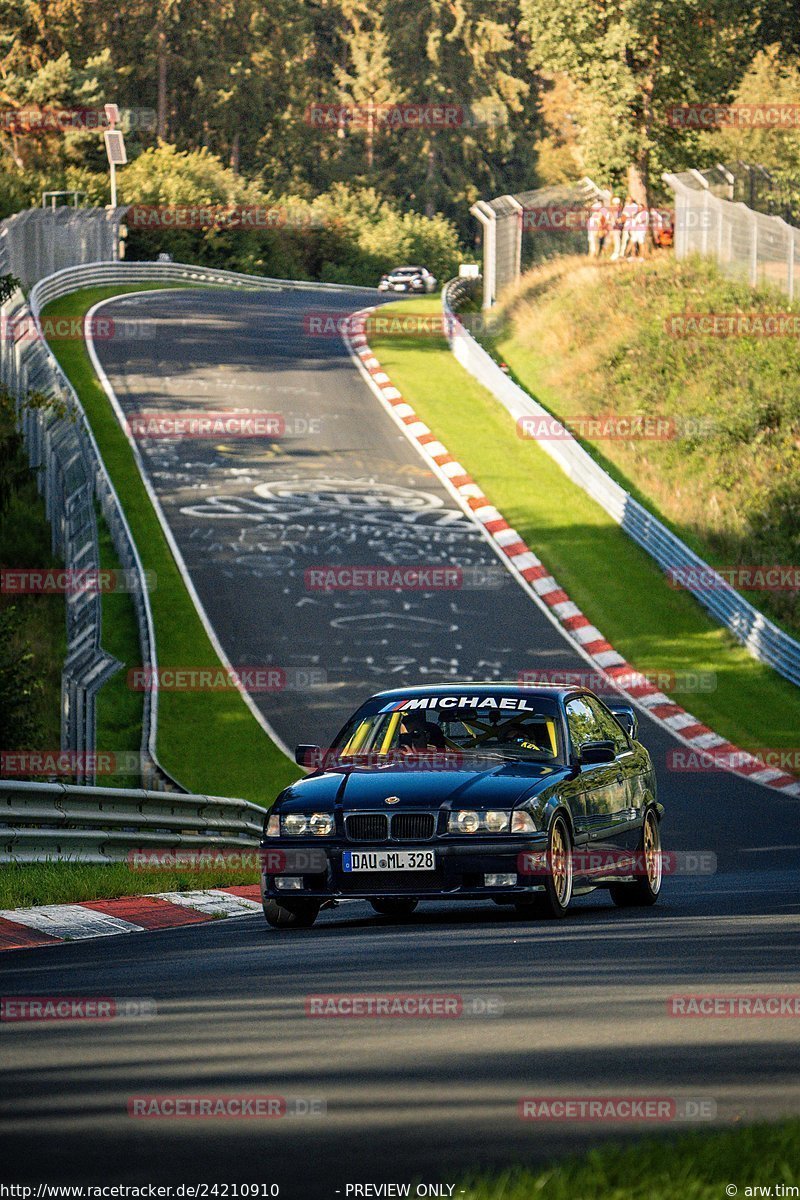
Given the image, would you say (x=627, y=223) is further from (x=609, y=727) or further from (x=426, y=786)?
(x=426, y=786)

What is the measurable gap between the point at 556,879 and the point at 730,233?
37.1m

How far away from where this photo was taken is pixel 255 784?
2277 cm

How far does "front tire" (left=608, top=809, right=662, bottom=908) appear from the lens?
499 inches

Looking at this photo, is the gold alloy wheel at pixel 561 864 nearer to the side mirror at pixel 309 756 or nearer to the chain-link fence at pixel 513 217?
the side mirror at pixel 309 756

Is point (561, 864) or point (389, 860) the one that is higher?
point (389, 860)

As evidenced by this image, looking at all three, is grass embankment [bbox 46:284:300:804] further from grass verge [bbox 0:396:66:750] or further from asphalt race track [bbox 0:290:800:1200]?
asphalt race track [bbox 0:290:800:1200]

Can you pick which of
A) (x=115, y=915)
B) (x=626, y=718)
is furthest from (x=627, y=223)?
(x=115, y=915)

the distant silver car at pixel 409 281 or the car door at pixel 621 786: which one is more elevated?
the car door at pixel 621 786

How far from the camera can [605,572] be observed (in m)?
32.2

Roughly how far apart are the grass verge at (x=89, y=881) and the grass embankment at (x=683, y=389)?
1822 cm

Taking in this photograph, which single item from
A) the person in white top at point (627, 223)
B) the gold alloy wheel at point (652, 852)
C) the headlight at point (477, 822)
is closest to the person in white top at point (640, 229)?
the person in white top at point (627, 223)

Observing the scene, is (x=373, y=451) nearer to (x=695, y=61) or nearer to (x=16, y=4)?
(x=695, y=61)

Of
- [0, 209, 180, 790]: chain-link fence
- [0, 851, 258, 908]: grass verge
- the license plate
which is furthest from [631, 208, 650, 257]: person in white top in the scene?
the license plate

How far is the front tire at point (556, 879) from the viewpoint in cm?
1107
